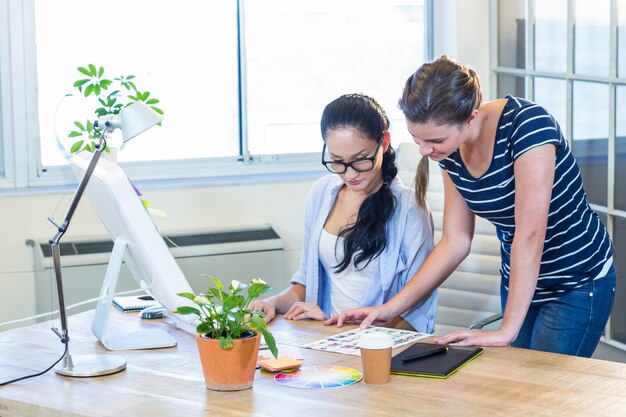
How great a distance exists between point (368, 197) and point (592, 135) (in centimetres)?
106

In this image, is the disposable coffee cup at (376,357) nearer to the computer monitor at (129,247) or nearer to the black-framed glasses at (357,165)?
the computer monitor at (129,247)

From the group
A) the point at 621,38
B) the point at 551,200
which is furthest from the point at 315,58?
the point at 551,200

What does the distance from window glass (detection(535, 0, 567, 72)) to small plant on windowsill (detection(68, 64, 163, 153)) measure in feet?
4.80

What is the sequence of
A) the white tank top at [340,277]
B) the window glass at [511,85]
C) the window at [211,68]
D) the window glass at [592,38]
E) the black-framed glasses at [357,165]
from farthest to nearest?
the window glass at [511,85], the window at [211,68], the window glass at [592,38], the white tank top at [340,277], the black-framed glasses at [357,165]

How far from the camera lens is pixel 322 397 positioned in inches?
71.1

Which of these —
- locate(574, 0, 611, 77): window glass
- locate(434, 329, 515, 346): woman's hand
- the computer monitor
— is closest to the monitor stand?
the computer monitor

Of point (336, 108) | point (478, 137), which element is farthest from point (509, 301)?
point (336, 108)

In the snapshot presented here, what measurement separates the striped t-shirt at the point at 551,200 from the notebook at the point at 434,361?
365 millimetres

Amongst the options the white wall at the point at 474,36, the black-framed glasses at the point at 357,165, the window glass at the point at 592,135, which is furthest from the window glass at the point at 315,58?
the black-framed glasses at the point at 357,165

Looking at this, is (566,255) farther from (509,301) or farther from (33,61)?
(33,61)

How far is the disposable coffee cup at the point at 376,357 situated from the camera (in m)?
1.85

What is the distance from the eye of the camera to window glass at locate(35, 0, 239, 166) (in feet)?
12.1

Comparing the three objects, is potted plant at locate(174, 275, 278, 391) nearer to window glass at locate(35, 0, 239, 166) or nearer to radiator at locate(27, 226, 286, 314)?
radiator at locate(27, 226, 286, 314)

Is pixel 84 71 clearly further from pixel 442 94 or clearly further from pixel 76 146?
pixel 442 94
